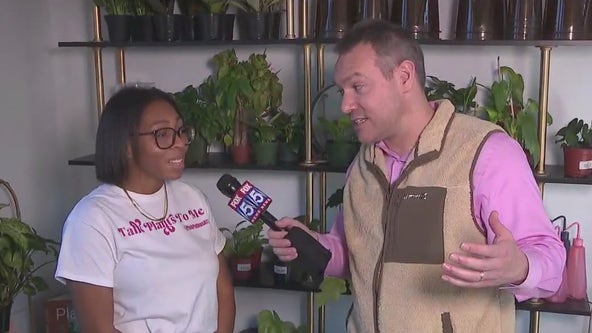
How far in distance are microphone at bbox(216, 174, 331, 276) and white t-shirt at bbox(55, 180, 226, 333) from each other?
243 millimetres

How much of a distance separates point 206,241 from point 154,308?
0.24 meters

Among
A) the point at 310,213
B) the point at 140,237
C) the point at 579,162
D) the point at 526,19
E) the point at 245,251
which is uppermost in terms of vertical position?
the point at 526,19

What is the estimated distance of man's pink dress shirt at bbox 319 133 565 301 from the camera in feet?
4.20

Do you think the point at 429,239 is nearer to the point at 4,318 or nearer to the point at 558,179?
the point at 558,179

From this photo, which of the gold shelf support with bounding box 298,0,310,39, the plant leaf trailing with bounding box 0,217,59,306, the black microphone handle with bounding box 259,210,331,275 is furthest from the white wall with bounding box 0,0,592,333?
the black microphone handle with bounding box 259,210,331,275

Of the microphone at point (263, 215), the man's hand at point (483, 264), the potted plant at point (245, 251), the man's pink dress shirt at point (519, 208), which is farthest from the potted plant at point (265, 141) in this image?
the man's hand at point (483, 264)

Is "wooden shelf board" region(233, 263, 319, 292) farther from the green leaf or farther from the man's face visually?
the man's face

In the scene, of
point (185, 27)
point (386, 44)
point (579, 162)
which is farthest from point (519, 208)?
point (185, 27)

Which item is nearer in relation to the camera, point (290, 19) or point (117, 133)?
point (117, 133)

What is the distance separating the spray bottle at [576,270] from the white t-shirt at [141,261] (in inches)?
46.7

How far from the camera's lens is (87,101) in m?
2.92

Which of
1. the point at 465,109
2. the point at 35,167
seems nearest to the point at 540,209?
the point at 465,109

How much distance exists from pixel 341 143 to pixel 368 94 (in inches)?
36.7

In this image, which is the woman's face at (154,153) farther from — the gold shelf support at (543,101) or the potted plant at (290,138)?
the gold shelf support at (543,101)
